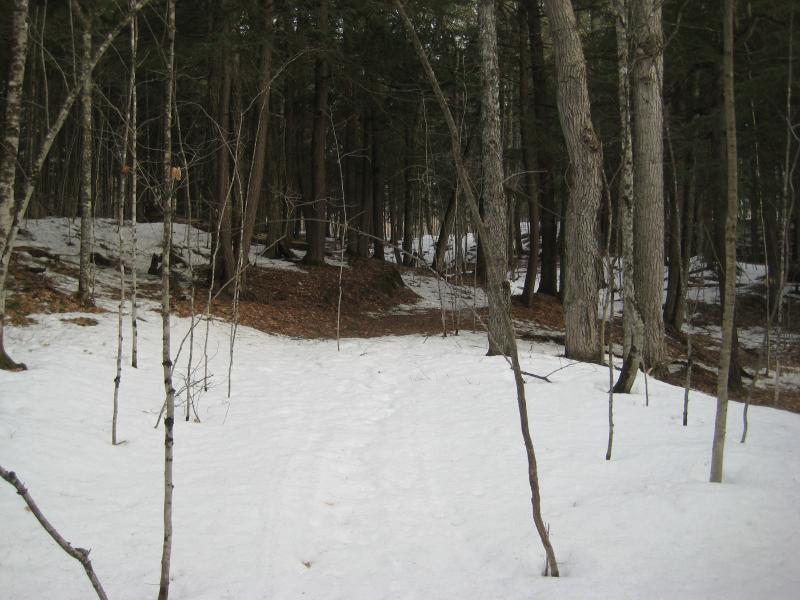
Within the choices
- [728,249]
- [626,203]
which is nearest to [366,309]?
[626,203]

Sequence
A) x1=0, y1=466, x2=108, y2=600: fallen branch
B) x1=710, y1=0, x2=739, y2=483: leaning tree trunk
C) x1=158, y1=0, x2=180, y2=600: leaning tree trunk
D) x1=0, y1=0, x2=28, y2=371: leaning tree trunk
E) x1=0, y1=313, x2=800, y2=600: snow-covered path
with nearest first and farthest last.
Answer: x1=0, y1=466, x2=108, y2=600: fallen branch < x1=158, y1=0, x2=180, y2=600: leaning tree trunk < x1=0, y1=313, x2=800, y2=600: snow-covered path < x1=710, y1=0, x2=739, y2=483: leaning tree trunk < x1=0, y1=0, x2=28, y2=371: leaning tree trunk

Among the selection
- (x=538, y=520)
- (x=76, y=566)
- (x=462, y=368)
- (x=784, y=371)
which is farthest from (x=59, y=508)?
(x=784, y=371)

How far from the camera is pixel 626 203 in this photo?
15.7 feet

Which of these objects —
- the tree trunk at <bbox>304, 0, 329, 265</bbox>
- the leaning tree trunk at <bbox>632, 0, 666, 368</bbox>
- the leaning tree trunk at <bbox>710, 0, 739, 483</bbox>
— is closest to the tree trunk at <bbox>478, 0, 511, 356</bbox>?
the leaning tree trunk at <bbox>632, 0, 666, 368</bbox>

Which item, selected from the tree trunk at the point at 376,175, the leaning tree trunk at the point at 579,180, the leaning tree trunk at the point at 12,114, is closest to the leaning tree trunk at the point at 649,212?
the leaning tree trunk at the point at 579,180

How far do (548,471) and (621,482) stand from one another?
0.53 m

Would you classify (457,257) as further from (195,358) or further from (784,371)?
(784,371)

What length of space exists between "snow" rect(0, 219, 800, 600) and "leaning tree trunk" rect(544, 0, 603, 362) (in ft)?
3.93

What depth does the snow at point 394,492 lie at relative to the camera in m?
2.70

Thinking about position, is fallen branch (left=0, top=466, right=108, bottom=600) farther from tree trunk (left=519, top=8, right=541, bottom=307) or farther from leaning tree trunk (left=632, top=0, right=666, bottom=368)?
tree trunk (left=519, top=8, right=541, bottom=307)

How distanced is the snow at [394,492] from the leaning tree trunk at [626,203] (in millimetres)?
352

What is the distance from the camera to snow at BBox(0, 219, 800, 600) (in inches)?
106

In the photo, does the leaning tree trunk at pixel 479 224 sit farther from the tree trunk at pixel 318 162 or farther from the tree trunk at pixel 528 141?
the tree trunk at pixel 318 162

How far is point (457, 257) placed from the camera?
9.58 m
